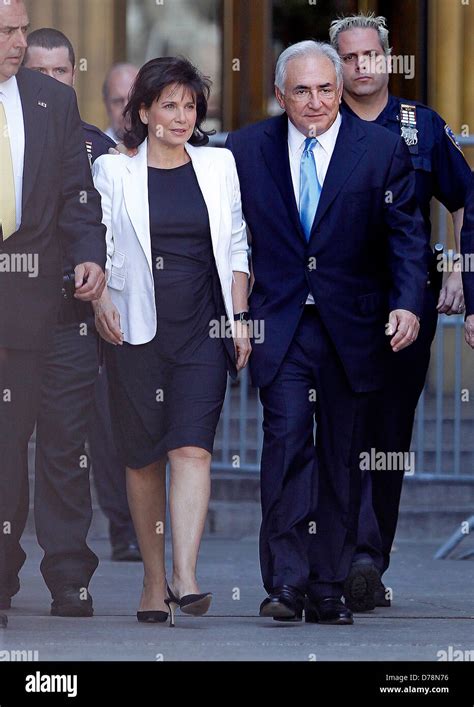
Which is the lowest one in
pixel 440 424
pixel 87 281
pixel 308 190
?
pixel 440 424

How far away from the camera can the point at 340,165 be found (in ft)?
21.7

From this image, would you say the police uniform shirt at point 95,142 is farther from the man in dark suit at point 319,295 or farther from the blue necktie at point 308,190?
the blue necktie at point 308,190

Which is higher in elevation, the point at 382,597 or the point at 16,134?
the point at 16,134

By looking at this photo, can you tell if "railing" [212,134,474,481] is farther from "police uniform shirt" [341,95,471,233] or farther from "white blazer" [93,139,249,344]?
"white blazer" [93,139,249,344]

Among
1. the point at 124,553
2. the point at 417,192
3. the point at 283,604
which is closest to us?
the point at 283,604

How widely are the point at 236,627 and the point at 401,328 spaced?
1.13 metres

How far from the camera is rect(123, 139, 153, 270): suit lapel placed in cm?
651

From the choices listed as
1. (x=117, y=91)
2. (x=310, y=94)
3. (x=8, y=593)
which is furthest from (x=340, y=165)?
(x=117, y=91)

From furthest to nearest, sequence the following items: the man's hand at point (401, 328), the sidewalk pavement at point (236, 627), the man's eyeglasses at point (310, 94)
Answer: the man's eyeglasses at point (310, 94) < the man's hand at point (401, 328) < the sidewalk pavement at point (236, 627)

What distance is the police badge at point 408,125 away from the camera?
23.6ft

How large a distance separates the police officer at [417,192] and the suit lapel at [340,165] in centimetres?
42

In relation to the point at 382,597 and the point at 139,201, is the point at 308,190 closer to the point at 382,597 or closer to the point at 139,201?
the point at 139,201

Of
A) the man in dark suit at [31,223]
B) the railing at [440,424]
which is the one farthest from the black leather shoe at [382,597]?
the railing at [440,424]
